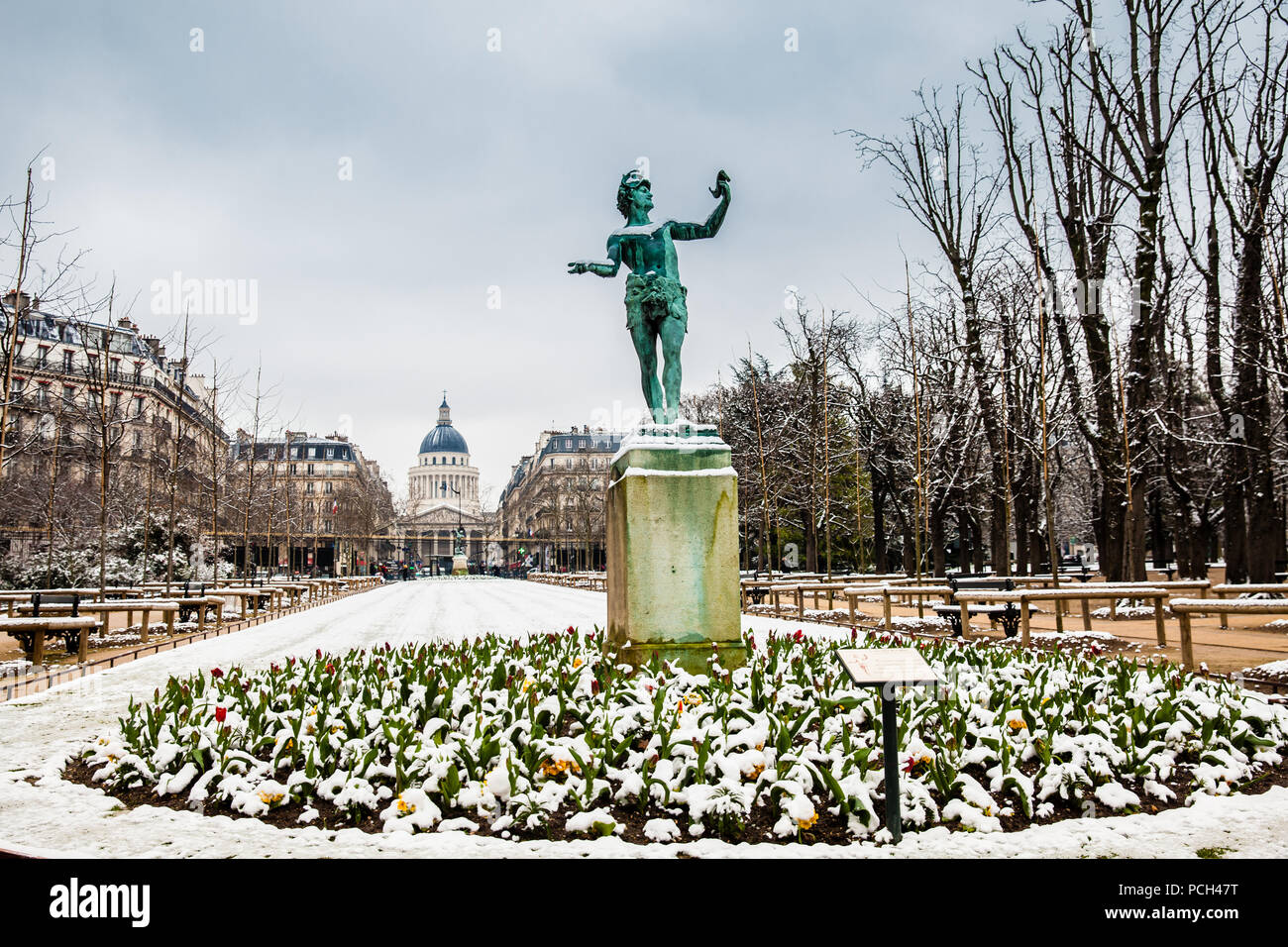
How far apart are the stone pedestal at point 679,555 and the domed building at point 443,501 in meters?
100

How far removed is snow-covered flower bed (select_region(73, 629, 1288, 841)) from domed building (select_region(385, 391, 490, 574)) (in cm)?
10110

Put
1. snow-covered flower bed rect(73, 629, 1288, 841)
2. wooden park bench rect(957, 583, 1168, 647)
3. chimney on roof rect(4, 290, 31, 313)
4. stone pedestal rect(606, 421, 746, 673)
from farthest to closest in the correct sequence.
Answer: chimney on roof rect(4, 290, 31, 313)
wooden park bench rect(957, 583, 1168, 647)
stone pedestal rect(606, 421, 746, 673)
snow-covered flower bed rect(73, 629, 1288, 841)

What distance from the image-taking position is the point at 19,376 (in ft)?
59.6

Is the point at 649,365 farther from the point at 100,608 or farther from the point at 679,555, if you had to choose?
the point at 100,608

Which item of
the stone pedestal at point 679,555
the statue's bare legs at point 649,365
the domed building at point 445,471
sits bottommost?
the stone pedestal at point 679,555

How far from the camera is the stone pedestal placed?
7.34m

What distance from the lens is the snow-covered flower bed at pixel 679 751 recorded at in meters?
4.61

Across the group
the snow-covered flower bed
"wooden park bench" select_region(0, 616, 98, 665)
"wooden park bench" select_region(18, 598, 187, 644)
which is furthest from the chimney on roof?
the snow-covered flower bed

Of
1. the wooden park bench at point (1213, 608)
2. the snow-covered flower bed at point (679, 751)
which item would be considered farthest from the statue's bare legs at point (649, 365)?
the wooden park bench at point (1213, 608)

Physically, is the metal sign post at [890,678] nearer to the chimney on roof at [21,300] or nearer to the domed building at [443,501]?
the chimney on roof at [21,300]

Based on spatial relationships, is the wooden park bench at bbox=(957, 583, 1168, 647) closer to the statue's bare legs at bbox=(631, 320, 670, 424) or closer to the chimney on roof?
the statue's bare legs at bbox=(631, 320, 670, 424)

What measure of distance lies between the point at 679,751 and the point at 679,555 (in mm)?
2380

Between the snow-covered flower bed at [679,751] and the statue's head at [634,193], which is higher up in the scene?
the statue's head at [634,193]

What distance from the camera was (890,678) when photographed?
155 inches
